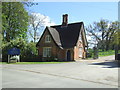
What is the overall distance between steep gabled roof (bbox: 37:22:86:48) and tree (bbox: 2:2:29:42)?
6.09 metres

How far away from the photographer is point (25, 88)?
24.9 ft

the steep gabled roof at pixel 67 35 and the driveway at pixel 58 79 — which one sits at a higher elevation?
the steep gabled roof at pixel 67 35

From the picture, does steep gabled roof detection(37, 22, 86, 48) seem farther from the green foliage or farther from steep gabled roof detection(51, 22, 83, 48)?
the green foliage

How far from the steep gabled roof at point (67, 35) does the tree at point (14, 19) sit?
609cm

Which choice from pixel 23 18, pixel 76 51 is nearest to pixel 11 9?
pixel 23 18

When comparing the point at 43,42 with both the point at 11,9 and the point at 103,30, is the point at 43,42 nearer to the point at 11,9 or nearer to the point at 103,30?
the point at 11,9

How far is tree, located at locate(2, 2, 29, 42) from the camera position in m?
33.1

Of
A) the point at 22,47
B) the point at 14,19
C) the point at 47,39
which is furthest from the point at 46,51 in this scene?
the point at 14,19

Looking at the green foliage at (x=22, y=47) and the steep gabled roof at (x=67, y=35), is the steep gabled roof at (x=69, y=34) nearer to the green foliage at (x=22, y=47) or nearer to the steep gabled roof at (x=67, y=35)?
the steep gabled roof at (x=67, y=35)

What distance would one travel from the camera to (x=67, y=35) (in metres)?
35.6

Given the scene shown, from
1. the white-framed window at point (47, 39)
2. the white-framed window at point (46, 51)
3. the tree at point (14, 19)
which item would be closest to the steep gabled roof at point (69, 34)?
the white-framed window at point (47, 39)

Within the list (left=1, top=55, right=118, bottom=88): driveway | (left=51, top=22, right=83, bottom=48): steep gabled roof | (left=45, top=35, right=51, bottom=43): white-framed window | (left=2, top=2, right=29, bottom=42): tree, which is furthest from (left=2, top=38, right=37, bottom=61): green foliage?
(left=1, top=55, right=118, bottom=88): driveway

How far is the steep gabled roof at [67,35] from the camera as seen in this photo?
1329 inches

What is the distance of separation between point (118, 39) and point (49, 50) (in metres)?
14.9
